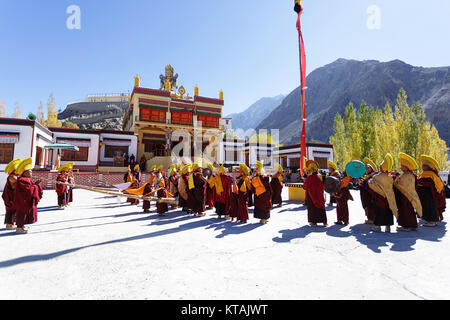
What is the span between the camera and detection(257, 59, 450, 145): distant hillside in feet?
235

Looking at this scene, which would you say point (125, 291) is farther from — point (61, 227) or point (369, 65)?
point (369, 65)

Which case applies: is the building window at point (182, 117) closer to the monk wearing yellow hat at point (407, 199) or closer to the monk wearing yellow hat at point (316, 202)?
the monk wearing yellow hat at point (316, 202)

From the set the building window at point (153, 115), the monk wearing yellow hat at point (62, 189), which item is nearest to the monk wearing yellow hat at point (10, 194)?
the monk wearing yellow hat at point (62, 189)

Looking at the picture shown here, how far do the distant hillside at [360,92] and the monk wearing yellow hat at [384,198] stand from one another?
252ft

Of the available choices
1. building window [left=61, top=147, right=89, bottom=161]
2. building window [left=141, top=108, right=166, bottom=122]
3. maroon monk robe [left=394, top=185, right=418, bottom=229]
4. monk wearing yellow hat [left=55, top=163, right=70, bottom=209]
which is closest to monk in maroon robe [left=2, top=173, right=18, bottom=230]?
monk wearing yellow hat [left=55, top=163, right=70, bottom=209]

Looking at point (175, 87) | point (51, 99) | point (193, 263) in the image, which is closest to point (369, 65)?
point (175, 87)

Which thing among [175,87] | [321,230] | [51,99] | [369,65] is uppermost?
[369,65]

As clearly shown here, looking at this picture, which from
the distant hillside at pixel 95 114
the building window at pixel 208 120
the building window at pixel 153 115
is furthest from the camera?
the distant hillside at pixel 95 114

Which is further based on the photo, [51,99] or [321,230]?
[51,99]

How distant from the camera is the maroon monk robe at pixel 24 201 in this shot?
4824mm

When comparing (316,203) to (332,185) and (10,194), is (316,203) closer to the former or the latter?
(332,185)
